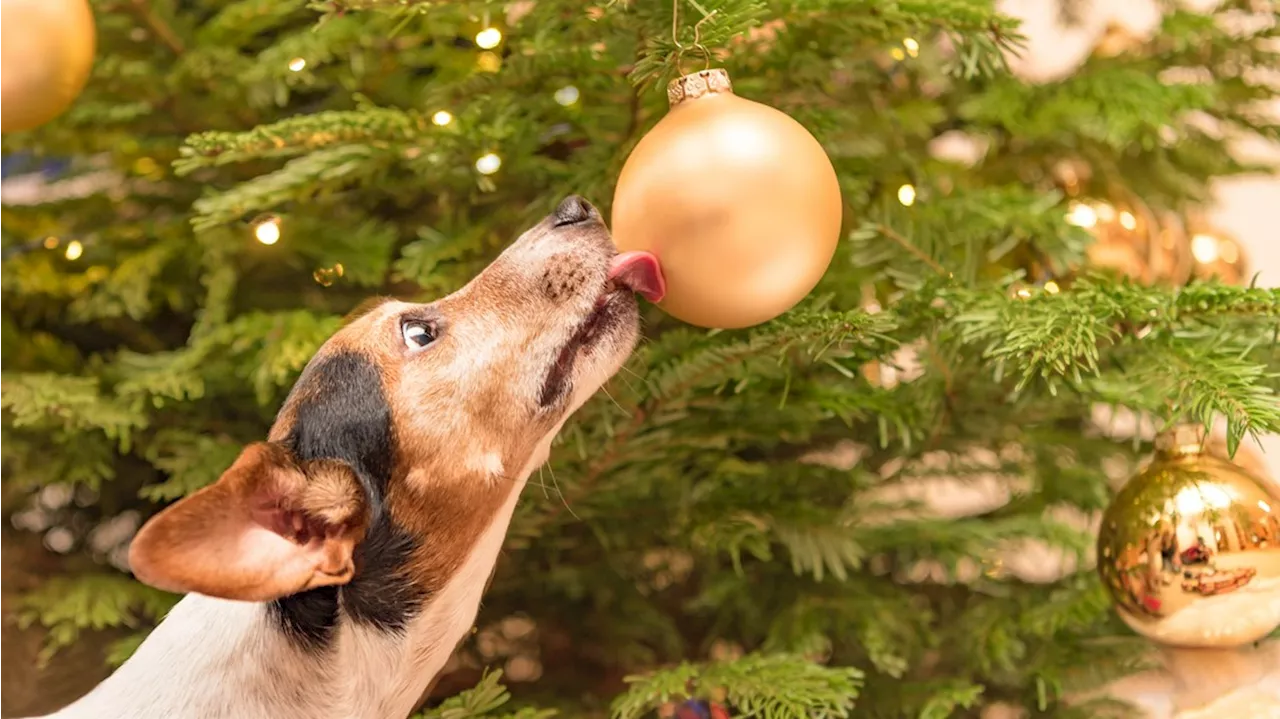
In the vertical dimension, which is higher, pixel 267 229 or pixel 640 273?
pixel 640 273

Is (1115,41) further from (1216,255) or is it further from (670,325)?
(670,325)

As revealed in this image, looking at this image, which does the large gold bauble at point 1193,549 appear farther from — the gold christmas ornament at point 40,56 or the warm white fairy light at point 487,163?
the gold christmas ornament at point 40,56

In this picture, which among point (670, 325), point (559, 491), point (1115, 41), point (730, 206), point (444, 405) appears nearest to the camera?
point (730, 206)

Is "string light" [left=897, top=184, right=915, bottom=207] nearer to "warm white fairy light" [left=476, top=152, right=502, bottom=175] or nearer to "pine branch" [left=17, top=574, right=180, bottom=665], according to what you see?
"warm white fairy light" [left=476, top=152, right=502, bottom=175]

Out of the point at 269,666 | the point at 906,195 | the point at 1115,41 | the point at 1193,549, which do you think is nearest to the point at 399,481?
the point at 269,666

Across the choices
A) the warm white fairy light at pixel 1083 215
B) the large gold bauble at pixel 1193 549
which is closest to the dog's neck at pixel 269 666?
the large gold bauble at pixel 1193 549

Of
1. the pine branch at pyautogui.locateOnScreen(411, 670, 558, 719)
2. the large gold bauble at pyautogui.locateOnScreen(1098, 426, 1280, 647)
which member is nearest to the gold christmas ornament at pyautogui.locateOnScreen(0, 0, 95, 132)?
the pine branch at pyautogui.locateOnScreen(411, 670, 558, 719)

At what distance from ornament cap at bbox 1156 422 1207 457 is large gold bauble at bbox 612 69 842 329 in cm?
43

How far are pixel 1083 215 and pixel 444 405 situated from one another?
768 millimetres

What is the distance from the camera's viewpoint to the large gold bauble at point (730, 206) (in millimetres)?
669

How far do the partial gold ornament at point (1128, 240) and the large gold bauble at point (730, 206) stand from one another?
559 mm

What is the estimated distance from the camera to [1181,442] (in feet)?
3.14

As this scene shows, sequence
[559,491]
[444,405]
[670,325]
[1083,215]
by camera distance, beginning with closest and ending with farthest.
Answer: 1. [444,405]
2. [559,491]
3. [670,325]
4. [1083,215]

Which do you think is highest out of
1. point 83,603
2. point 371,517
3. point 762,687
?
Answer: point 371,517
